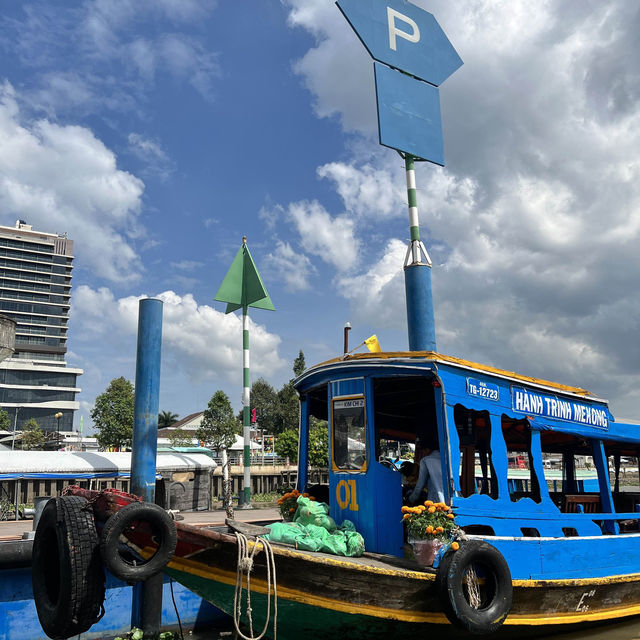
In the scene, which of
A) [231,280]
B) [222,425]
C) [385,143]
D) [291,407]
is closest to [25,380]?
[291,407]

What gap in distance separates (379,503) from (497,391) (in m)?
2.03

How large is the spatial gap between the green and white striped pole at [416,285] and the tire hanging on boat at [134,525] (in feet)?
26.2

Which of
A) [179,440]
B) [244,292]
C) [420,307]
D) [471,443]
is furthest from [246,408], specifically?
[179,440]

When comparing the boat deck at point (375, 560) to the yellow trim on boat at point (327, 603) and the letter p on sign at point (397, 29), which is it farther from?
the letter p on sign at point (397, 29)

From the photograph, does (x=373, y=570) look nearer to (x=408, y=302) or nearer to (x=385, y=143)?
(x=408, y=302)

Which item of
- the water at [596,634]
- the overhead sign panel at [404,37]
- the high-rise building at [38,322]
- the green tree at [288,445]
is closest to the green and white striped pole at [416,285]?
the overhead sign panel at [404,37]

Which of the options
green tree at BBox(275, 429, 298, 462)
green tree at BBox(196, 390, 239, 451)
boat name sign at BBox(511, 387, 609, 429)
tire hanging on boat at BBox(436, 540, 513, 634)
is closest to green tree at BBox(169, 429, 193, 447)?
green tree at BBox(196, 390, 239, 451)

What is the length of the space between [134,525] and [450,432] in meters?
3.34

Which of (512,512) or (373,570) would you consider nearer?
(373,570)

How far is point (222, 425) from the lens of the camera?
45.7 m

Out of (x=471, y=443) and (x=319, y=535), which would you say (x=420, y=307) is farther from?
(x=319, y=535)

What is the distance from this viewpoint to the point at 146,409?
8148 mm

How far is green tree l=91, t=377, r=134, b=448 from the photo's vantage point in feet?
149

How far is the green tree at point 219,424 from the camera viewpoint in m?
45.5
